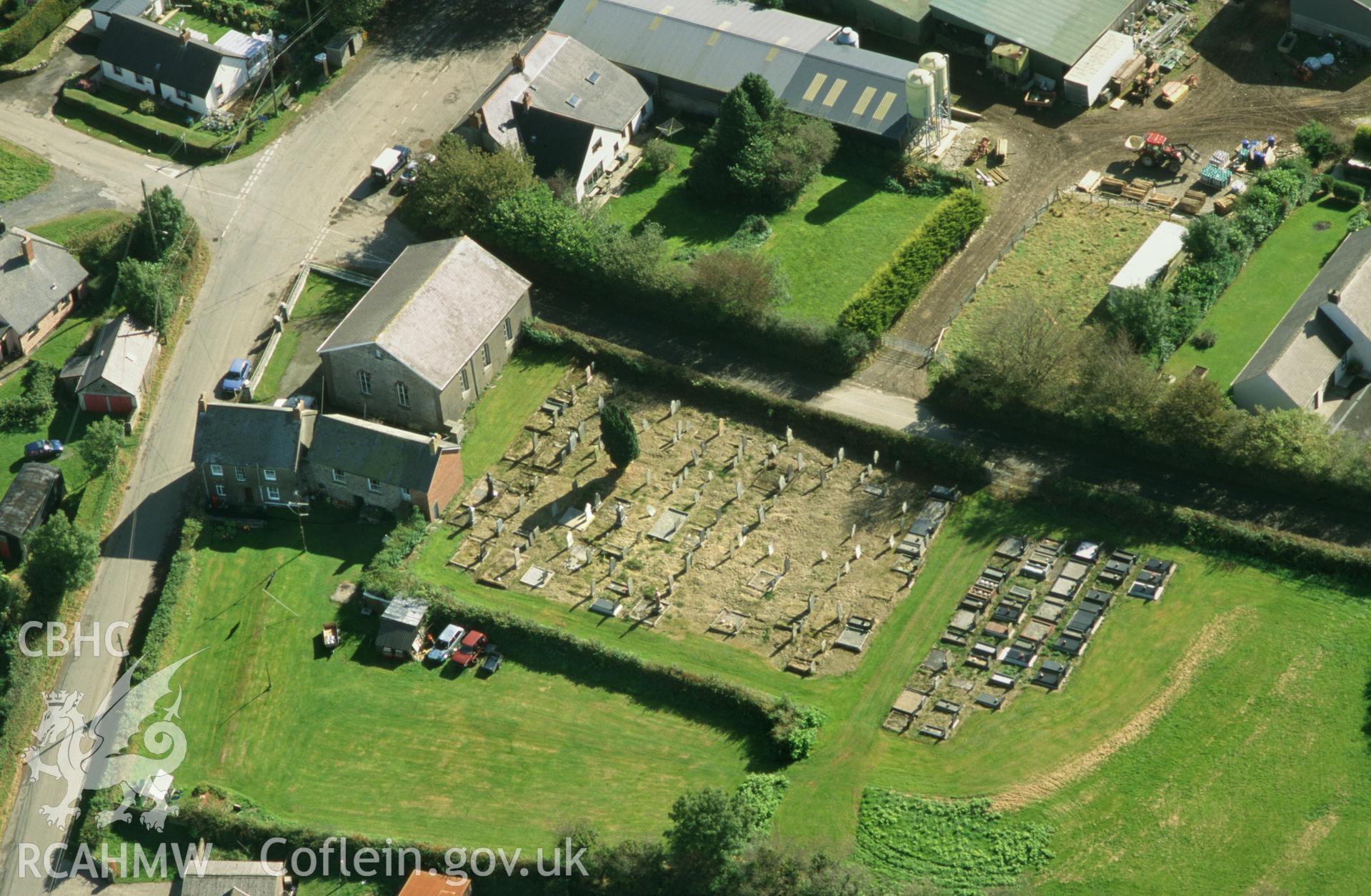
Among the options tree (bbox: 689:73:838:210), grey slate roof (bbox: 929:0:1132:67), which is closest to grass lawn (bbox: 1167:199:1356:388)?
grey slate roof (bbox: 929:0:1132:67)

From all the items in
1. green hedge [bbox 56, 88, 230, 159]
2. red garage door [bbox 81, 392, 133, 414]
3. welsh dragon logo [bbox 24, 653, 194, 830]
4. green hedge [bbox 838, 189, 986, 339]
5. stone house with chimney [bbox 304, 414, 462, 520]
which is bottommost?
welsh dragon logo [bbox 24, 653, 194, 830]

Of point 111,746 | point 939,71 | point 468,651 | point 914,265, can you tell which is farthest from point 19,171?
point 939,71

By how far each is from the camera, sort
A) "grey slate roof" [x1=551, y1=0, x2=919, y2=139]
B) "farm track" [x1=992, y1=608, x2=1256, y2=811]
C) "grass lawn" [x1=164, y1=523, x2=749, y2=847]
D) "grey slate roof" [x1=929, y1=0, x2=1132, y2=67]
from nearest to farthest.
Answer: "farm track" [x1=992, y1=608, x2=1256, y2=811]
"grass lawn" [x1=164, y1=523, x2=749, y2=847]
"grey slate roof" [x1=551, y1=0, x2=919, y2=139]
"grey slate roof" [x1=929, y1=0, x2=1132, y2=67]

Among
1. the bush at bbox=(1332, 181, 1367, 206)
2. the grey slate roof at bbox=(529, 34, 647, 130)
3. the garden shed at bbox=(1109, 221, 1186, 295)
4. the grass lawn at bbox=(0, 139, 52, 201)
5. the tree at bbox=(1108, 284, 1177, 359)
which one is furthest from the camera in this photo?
the grass lawn at bbox=(0, 139, 52, 201)

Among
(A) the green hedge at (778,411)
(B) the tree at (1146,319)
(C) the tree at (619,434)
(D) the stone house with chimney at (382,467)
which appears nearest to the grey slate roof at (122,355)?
(D) the stone house with chimney at (382,467)

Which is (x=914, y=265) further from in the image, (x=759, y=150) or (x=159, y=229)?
(x=159, y=229)

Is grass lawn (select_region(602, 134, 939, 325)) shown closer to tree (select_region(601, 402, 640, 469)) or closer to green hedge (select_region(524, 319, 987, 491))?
green hedge (select_region(524, 319, 987, 491))
